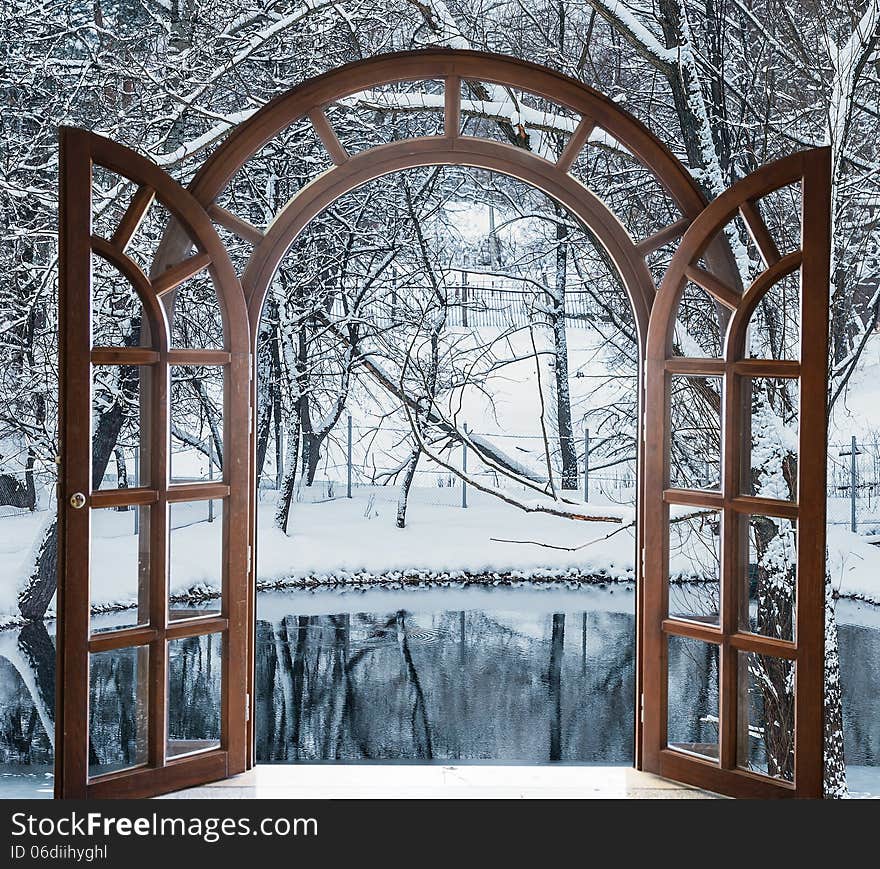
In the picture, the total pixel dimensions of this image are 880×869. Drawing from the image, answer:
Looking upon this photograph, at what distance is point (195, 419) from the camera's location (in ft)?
23.6

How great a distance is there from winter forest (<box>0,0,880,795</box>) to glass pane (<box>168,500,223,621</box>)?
45 mm

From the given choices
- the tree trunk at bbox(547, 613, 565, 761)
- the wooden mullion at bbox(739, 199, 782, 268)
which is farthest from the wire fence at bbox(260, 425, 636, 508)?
the wooden mullion at bbox(739, 199, 782, 268)

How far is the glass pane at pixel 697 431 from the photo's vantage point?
449 centimetres

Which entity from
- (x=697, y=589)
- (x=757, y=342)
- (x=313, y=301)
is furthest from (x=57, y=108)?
(x=697, y=589)

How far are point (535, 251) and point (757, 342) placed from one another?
15.7ft

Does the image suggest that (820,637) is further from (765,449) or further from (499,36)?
(499,36)

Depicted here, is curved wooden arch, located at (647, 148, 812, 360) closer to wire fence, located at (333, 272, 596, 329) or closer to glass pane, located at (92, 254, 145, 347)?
glass pane, located at (92, 254, 145, 347)

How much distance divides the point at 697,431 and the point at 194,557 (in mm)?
4481

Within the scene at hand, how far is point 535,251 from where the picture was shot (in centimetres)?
898

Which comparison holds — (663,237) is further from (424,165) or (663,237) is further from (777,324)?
(777,324)

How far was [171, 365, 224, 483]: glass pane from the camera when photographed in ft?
20.2

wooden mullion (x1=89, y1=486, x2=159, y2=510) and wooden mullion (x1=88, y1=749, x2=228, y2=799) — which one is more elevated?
wooden mullion (x1=89, y1=486, x2=159, y2=510)

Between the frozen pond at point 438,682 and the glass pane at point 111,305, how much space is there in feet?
7.57

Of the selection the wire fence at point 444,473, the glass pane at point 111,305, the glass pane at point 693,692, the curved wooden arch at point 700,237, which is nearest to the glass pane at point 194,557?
the wire fence at point 444,473
